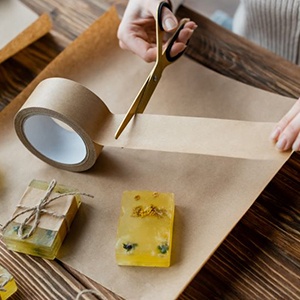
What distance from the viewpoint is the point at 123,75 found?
948 millimetres

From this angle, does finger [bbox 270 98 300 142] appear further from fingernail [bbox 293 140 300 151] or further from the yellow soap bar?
the yellow soap bar

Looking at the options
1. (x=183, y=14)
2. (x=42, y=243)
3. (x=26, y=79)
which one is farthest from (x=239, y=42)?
(x=42, y=243)

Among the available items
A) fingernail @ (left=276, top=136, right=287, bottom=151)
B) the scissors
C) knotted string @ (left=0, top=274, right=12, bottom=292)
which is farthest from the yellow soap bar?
fingernail @ (left=276, top=136, right=287, bottom=151)

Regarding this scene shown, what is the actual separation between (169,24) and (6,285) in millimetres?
390

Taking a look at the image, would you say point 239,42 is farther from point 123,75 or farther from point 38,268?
point 38,268

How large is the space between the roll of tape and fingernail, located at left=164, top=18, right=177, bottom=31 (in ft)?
0.41

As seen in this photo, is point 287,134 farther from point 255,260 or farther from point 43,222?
point 43,222

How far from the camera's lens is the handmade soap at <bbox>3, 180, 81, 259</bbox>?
2.42ft

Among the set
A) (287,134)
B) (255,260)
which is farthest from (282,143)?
(255,260)

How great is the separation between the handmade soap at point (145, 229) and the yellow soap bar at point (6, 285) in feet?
0.41

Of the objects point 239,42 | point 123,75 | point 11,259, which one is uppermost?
point 239,42

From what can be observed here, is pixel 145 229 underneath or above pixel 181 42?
underneath

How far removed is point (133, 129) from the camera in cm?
79

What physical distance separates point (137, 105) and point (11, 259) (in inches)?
9.9
